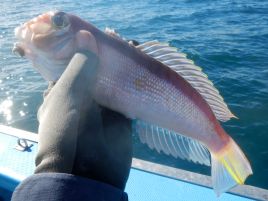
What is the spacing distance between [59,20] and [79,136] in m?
1.10

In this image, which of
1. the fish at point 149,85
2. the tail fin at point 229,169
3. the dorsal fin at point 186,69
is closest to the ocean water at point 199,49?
the tail fin at point 229,169

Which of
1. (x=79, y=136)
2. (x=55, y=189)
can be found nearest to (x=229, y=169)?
(x=79, y=136)

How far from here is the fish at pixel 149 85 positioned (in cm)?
270

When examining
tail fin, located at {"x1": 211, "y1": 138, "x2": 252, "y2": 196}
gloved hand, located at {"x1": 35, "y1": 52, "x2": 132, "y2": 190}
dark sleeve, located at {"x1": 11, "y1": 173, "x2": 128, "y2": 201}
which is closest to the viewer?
dark sleeve, located at {"x1": 11, "y1": 173, "x2": 128, "y2": 201}

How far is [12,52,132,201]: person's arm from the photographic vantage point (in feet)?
5.65

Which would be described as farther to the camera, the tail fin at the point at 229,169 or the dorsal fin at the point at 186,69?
the tail fin at the point at 229,169

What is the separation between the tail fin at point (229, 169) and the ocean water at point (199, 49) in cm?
300

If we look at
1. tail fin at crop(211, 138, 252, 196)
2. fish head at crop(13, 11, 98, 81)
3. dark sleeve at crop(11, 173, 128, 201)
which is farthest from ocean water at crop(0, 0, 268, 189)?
dark sleeve at crop(11, 173, 128, 201)

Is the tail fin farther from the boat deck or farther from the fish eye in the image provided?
the fish eye

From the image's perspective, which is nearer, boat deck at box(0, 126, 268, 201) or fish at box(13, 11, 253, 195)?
fish at box(13, 11, 253, 195)

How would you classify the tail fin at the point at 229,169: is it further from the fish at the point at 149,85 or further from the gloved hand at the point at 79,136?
the gloved hand at the point at 79,136

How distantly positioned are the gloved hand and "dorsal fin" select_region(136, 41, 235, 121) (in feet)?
2.13

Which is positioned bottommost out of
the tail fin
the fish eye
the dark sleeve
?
the tail fin

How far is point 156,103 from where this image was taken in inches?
110
